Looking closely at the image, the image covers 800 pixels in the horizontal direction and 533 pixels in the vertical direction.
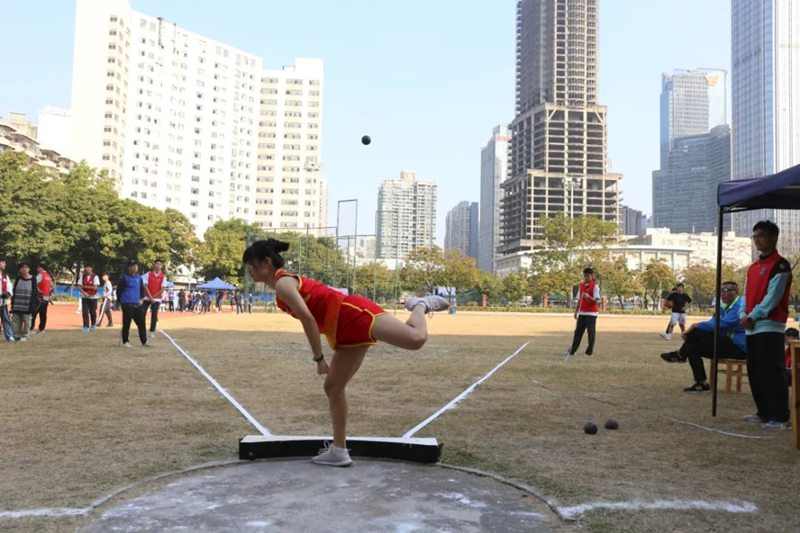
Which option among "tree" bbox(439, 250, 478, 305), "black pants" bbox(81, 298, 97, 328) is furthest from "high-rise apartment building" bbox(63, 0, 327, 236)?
"black pants" bbox(81, 298, 97, 328)

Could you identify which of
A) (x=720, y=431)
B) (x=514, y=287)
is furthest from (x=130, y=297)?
(x=514, y=287)

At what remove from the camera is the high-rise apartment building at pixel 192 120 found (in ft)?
348

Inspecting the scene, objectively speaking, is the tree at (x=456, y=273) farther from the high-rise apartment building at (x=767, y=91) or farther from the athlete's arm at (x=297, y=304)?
the high-rise apartment building at (x=767, y=91)

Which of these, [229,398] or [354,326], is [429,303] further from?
[229,398]

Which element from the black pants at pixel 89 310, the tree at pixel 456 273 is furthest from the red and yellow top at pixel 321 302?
the tree at pixel 456 273

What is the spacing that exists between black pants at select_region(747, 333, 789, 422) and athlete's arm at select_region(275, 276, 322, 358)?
15.0ft

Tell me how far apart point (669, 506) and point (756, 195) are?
3887mm

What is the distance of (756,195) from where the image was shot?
20.4 ft

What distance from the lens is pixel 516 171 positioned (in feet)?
557

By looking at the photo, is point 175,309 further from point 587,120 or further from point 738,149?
point 738,149

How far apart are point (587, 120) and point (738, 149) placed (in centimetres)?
4638

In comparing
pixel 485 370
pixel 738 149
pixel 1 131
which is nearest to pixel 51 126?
pixel 1 131

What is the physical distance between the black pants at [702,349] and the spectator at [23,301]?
1354 cm

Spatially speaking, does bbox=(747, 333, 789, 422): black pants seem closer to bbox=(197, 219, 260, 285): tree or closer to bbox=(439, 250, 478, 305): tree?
bbox=(197, 219, 260, 285): tree
